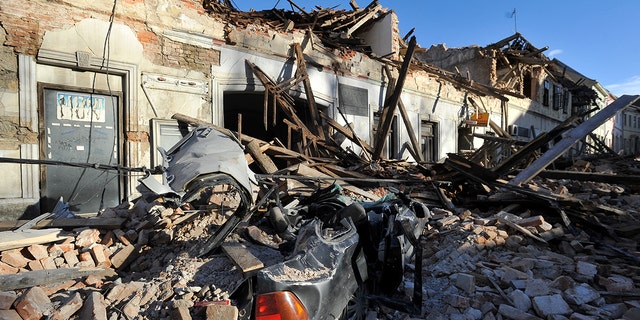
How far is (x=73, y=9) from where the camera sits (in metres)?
5.95

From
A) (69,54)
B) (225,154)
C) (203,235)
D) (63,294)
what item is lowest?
(63,294)

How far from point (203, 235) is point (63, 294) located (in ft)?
3.79

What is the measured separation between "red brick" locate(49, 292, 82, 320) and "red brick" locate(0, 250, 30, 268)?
1186mm

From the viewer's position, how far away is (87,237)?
3.35 metres

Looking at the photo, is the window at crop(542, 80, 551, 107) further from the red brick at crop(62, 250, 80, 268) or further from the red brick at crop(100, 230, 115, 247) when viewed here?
the red brick at crop(62, 250, 80, 268)

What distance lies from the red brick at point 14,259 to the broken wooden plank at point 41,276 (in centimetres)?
31

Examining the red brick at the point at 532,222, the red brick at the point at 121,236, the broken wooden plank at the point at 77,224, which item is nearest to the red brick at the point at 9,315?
the red brick at the point at 121,236

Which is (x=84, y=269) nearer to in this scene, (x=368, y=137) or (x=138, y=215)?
(x=138, y=215)

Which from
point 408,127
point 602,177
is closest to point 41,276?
point 602,177

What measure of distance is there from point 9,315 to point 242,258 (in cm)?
153

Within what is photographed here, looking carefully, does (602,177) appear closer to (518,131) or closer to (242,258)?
(242,258)

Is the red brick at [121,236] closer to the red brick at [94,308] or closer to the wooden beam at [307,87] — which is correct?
the red brick at [94,308]

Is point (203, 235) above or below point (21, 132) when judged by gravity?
below

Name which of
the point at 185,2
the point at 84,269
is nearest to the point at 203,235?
the point at 84,269
